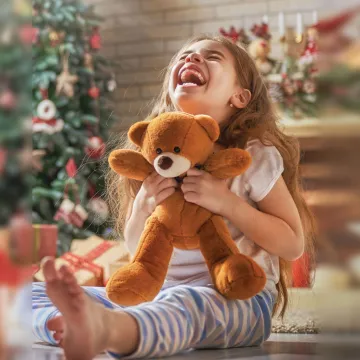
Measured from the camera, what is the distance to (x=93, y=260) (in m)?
1.99

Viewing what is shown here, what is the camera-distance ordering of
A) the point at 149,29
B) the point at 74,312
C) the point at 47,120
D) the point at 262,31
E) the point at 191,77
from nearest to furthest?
the point at 74,312 < the point at 191,77 < the point at 47,120 < the point at 262,31 < the point at 149,29

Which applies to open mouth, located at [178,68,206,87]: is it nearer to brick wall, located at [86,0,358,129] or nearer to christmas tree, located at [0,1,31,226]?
christmas tree, located at [0,1,31,226]

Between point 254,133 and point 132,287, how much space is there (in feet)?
1.27

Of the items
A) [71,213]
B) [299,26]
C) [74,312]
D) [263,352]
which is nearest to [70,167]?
[71,213]

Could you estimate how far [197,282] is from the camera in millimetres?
982

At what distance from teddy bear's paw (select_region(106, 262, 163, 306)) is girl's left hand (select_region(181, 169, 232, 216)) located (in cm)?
13

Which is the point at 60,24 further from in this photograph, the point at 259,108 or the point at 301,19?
the point at 259,108

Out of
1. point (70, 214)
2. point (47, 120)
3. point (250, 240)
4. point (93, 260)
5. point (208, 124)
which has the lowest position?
point (70, 214)

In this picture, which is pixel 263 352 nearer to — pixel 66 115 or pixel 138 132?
pixel 138 132

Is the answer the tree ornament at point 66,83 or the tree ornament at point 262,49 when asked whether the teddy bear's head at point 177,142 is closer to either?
the tree ornament at point 66,83

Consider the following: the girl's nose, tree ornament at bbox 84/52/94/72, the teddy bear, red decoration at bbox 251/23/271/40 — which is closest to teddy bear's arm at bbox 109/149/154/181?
the teddy bear

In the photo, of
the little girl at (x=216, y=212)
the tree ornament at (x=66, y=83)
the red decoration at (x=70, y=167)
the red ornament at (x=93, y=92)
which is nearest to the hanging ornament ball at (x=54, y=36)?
the tree ornament at (x=66, y=83)

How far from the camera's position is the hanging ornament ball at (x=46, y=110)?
2867 millimetres

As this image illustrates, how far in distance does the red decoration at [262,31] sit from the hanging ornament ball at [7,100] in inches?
120
